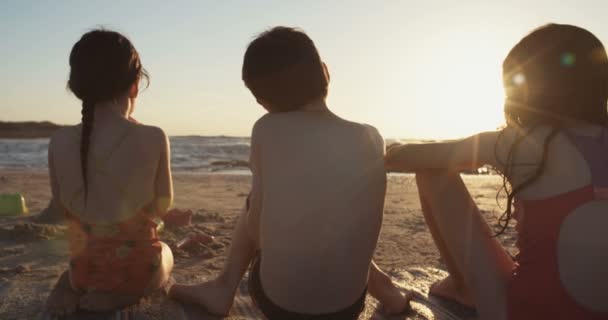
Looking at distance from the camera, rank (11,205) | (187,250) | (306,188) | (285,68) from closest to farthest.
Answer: (306,188) → (285,68) → (187,250) → (11,205)

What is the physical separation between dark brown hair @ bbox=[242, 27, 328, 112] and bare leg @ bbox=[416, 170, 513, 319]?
0.57m

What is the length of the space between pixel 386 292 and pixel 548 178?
101 centimetres

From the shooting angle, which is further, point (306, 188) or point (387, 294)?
point (387, 294)

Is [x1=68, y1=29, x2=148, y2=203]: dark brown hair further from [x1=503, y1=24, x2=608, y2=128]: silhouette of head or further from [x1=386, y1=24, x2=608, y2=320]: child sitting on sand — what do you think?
[x1=503, y1=24, x2=608, y2=128]: silhouette of head

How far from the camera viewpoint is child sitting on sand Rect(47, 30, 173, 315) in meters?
2.15

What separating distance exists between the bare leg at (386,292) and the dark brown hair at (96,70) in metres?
1.30

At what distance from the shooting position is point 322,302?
1.81m

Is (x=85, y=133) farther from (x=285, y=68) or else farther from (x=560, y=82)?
(x=560, y=82)

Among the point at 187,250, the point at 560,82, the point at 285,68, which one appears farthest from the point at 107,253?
the point at 560,82

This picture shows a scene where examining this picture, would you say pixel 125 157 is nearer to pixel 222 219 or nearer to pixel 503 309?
pixel 503 309

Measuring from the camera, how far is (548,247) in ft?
5.47

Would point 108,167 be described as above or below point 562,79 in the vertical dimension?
below

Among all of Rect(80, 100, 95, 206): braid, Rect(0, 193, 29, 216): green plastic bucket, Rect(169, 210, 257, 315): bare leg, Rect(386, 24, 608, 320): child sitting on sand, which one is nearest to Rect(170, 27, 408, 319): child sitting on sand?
Rect(169, 210, 257, 315): bare leg

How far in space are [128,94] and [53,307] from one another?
0.97m
